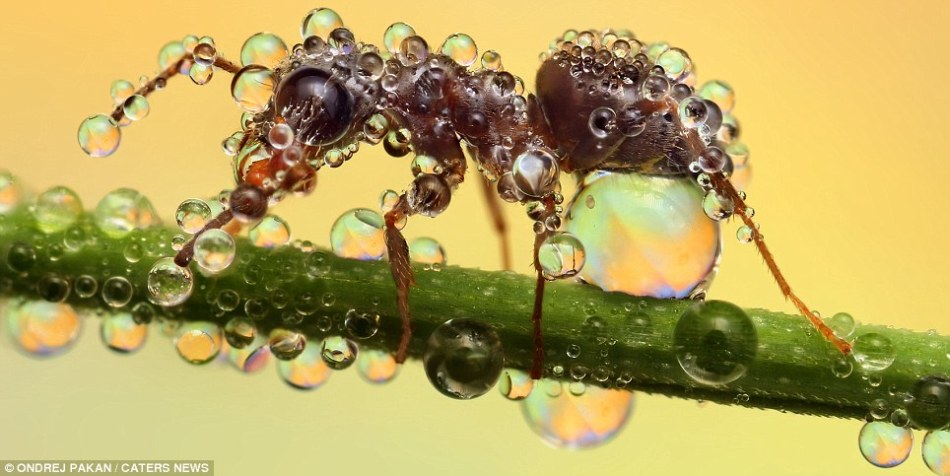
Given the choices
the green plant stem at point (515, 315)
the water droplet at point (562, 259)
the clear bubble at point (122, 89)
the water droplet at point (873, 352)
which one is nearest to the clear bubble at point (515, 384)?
the green plant stem at point (515, 315)

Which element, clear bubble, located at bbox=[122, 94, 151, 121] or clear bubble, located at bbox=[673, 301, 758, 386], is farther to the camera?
clear bubble, located at bbox=[122, 94, 151, 121]

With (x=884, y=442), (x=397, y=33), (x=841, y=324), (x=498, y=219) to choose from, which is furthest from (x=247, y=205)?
(x=498, y=219)

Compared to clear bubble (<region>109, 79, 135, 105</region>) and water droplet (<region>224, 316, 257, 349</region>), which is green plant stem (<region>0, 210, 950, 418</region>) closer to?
water droplet (<region>224, 316, 257, 349</region>)

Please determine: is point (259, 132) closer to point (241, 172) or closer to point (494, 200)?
point (241, 172)

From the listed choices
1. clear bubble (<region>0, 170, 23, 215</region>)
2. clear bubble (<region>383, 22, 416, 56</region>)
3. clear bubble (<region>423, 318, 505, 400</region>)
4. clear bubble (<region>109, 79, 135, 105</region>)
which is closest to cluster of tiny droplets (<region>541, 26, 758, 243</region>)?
clear bubble (<region>383, 22, 416, 56</region>)

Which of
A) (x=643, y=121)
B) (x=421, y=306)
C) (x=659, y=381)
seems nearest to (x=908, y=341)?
(x=659, y=381)

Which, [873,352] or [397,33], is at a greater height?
[397,33]

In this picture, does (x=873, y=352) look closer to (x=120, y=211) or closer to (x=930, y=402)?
(x=930, y=402)
